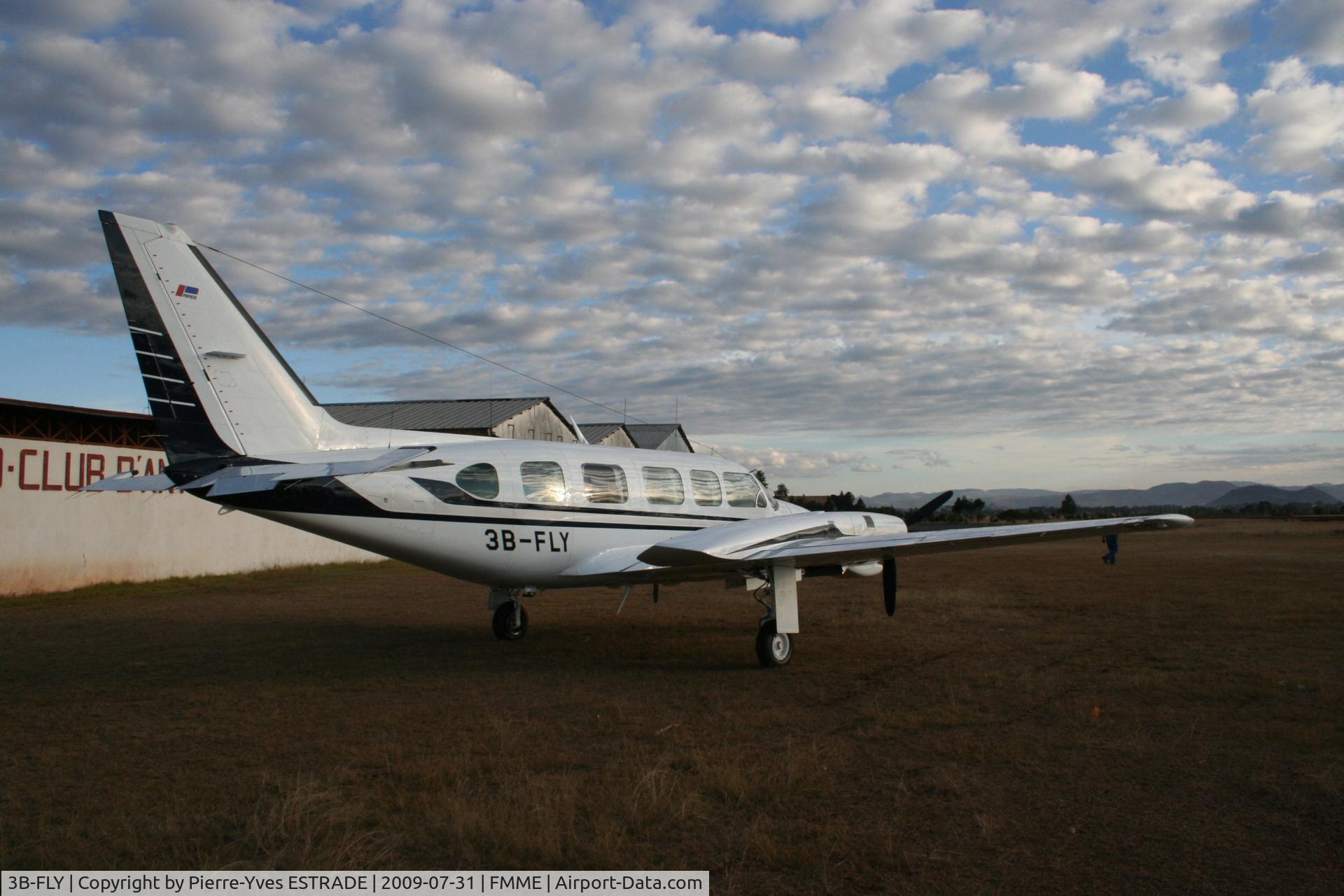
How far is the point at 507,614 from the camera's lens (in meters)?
13.7

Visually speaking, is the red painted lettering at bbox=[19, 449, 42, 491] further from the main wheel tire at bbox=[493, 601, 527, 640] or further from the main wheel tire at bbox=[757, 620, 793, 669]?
the main wheel tire at bbox=[757, 620, 793, 669]

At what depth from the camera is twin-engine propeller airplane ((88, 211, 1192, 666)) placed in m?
9.88

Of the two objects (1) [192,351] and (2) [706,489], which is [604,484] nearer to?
(2) [706,489]

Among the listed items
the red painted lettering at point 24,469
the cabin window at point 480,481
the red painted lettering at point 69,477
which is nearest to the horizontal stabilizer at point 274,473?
the cabin window at point 480,481

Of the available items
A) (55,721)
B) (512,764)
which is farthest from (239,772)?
(55,721)

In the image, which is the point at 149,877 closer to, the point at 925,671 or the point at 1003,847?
the point at 1003,847

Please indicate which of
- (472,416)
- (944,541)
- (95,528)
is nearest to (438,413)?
(472,416)

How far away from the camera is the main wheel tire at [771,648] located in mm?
11469

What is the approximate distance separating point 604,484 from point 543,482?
3.35ft

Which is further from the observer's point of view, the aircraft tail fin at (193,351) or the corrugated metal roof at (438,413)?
the corrugated metal roof at (438,413)

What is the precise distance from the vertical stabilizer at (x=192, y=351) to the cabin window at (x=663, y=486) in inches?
193

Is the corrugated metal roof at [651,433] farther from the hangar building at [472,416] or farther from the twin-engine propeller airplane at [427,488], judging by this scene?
the twin-engine propeller airplane at [427,488]

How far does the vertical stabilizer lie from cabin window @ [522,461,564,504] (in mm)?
2834

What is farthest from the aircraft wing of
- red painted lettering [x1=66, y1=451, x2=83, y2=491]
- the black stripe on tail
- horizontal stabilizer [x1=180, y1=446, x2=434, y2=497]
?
red painted lettering [x1=66, y1=451, x2=83, y2=491]
